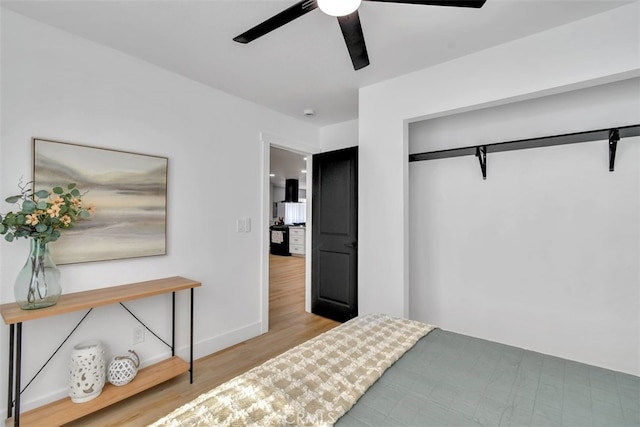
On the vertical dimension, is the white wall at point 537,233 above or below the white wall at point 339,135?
below

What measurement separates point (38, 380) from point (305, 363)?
1.82 meters

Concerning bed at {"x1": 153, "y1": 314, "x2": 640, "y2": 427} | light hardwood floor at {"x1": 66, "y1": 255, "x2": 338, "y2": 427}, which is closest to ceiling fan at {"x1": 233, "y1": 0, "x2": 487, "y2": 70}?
bed at {"x1": 153, "y1": 314, "x2": 640, "y2": 427}

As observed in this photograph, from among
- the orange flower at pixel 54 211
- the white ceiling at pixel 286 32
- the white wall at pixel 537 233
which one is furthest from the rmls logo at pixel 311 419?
the white wall at pixel 537 233

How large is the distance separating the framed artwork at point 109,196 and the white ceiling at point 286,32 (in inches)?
31.4

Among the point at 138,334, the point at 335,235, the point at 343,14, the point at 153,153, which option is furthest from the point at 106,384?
the point at 343,14

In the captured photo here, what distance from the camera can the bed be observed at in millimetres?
953

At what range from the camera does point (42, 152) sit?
1836mm

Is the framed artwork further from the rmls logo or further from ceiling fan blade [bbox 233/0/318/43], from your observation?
the rmls logo

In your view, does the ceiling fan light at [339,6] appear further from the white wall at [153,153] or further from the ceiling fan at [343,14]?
the white wall at [153,153]

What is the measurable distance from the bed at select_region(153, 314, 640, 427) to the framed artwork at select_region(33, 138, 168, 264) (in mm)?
1598

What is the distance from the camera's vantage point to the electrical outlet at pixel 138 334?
7.38 feet

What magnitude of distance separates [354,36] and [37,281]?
222cm

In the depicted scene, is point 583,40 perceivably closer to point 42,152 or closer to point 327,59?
point 327,59

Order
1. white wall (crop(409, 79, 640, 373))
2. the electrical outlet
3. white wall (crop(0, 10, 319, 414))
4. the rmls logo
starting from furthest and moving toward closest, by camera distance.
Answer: the electrical outlet < white wall (crop(409, 79, 640, 373)) < white wall (crop(0, 10, 319, 414)) < the rmls logo
